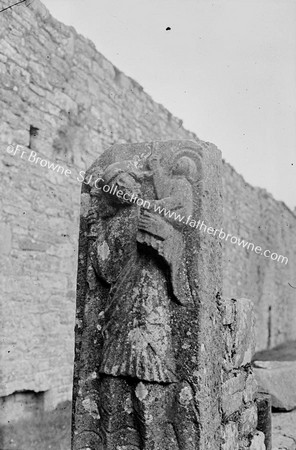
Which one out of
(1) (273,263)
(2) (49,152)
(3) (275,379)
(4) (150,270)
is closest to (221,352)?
(4) (150,270)

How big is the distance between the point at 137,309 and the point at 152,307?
81 millimetres

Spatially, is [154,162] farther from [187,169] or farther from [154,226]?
[154,226]

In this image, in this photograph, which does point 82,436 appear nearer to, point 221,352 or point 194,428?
point 194,428

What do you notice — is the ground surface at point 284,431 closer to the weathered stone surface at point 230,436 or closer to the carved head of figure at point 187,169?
the weathered stone surface at point 230,436

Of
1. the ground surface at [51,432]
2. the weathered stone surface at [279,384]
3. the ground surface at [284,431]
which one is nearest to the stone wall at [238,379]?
the ground surface at [284,431]

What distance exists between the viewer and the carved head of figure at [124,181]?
316cm

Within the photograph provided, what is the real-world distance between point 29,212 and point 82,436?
3058 millimetres

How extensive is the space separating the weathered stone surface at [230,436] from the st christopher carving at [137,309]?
1.56 feet

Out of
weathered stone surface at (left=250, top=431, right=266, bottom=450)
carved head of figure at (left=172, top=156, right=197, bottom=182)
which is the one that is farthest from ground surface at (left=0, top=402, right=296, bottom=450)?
carved head of figure at (left=172, top=156, right=197, bottom=182)

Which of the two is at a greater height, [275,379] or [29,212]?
[29,212]

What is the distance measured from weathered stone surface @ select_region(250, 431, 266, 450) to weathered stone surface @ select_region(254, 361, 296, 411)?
3.62 feet

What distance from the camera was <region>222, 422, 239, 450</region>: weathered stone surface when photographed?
314cm

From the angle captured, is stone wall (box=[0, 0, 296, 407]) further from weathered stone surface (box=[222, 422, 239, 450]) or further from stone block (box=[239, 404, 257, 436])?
weathered stone surface (box=[222, 422, 239, 450])

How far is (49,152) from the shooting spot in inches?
238
